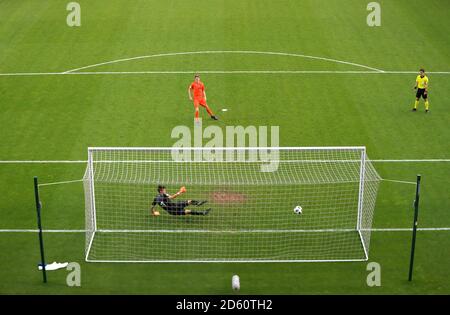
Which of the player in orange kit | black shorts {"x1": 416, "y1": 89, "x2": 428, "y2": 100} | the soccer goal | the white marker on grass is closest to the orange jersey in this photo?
the player in orange kit

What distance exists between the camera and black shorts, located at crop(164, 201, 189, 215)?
20.3m

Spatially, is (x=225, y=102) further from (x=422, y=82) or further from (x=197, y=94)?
(x=422, y=82)

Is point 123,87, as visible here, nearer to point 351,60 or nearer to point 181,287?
point 351,60

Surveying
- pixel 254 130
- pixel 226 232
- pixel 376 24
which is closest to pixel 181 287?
pixel 226 232

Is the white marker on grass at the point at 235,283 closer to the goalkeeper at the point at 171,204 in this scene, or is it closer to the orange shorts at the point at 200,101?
the goalkeeper at the point at 171,204

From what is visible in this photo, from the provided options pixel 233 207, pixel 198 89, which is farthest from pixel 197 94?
pixel 233 207

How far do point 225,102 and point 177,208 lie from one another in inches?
347

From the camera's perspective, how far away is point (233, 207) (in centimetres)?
2089

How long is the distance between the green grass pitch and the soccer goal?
52 cm

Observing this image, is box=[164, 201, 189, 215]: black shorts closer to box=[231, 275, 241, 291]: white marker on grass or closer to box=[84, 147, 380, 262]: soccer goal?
box=[84, 147, 380, 262]: soccer goal

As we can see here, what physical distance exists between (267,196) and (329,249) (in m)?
2.96

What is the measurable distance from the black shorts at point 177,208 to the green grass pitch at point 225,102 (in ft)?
6.80

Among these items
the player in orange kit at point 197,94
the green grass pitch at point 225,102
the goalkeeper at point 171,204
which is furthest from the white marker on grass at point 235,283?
the player in orange kit at point 197,94

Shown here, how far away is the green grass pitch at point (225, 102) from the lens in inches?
723
